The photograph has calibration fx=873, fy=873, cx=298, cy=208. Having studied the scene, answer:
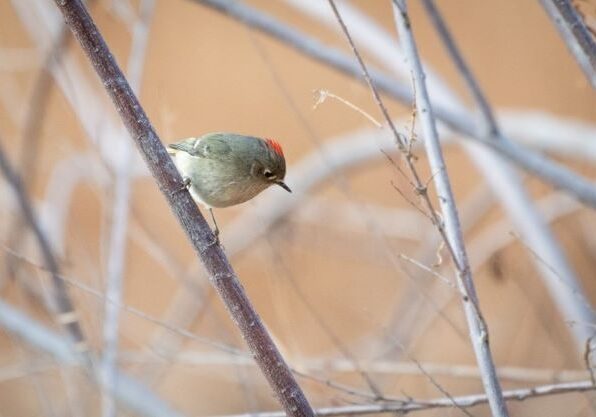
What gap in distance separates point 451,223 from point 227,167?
0.75m

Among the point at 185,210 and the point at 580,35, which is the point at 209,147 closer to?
the point at 185,210

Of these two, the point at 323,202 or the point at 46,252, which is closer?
the point at 46,252

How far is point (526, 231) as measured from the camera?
11.4 feet

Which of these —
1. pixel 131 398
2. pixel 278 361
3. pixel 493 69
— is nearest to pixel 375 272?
pixel 493 69

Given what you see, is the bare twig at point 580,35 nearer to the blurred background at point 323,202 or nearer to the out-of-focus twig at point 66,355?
the out-of-focus twig at point 66,355

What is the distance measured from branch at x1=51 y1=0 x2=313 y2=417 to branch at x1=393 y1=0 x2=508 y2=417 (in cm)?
34

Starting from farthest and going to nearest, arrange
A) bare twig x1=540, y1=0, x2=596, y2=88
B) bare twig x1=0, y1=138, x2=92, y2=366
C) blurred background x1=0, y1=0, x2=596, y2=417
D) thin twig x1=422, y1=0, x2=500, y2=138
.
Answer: blurred background x1=0, y1=0, x2=596, y2=417 → bare twig x1=0, y1=138, x2=92, y2=366 → thin twig x1=422, y1=0, x2=500, y2=138 → bare twig x1=540, y1=0, x2=596, y2=88

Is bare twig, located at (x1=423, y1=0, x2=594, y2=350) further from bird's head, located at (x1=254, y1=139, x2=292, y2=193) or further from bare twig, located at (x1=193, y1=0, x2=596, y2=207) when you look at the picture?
bird's head, located at (x1=254, y1=139, x2=292, y2=193)

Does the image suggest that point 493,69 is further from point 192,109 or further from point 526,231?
point 526,231

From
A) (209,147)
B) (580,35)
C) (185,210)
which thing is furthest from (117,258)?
(580,35)

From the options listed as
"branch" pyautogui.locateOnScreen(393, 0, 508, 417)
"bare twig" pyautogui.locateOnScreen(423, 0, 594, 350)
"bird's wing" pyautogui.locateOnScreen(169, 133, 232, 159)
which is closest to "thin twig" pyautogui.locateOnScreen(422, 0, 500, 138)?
"bare twig" pyautogui.locateOnScreen(423, 0, 594, 350)

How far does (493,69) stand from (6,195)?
3.56 metres

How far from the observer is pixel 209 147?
7.73 ft

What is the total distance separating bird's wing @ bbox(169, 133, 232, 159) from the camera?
234cm
